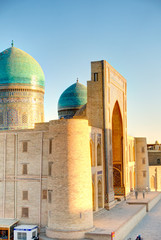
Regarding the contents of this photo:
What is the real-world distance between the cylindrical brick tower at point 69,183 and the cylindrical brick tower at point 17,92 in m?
9.35

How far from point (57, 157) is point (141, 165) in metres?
16.1

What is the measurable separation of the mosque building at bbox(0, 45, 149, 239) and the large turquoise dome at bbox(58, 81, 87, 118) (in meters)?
5.85

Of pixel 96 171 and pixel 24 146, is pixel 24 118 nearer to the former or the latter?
pixel 24 146

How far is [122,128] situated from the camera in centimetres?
2597

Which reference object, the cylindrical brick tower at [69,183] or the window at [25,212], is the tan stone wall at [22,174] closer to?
the window at [25,212]

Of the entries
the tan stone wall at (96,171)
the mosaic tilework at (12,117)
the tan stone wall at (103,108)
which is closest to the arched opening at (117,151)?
the tan stone wall at (103,108)

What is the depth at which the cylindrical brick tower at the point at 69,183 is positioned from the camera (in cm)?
1518

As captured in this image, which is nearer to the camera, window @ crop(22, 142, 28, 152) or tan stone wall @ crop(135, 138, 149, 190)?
window @ crop(22, 142, 28, 152)

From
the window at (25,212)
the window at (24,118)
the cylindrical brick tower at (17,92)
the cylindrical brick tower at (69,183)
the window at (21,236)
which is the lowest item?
the window at (21,236)

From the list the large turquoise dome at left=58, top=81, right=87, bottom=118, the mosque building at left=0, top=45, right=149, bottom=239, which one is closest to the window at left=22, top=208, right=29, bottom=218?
the mosque building at left=0, top=45, right=149, bottom=239

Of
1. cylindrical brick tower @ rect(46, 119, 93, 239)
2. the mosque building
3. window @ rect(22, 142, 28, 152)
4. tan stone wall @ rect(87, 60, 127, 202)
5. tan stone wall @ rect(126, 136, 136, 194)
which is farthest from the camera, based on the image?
tan stone wall @ rect(126, 136, 136, 194)

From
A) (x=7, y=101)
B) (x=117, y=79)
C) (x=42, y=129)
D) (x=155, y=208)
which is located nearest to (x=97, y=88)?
(x=117, y=79)

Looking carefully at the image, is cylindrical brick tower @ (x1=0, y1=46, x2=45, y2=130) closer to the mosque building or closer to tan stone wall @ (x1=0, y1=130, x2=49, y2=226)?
the mosque building

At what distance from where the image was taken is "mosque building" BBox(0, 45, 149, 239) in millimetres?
15383
